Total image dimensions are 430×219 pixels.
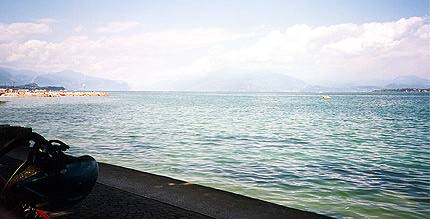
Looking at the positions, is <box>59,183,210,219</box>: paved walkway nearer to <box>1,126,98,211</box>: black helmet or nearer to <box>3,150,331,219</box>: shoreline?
<box>3,150,331,219</box>: shoreline

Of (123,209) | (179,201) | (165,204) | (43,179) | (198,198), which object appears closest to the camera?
(43,179)

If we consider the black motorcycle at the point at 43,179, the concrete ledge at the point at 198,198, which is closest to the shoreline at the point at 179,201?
the concrete ledge at the point at 198,198

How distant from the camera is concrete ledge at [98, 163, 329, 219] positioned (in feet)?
18.7

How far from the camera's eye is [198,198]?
6.45 meters

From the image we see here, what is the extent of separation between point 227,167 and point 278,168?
214 centimetres

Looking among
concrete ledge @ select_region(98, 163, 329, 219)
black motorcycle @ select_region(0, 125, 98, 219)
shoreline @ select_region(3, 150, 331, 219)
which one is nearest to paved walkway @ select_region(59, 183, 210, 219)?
shoreline @ select_region(3, 150, 331, 219)

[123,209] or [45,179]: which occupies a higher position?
[45,179]

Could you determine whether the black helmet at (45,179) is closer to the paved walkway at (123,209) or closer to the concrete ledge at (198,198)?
the paved walkway at (123,209)

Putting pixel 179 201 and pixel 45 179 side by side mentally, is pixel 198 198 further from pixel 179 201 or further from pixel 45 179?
pixel 45 179

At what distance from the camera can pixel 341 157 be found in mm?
18422

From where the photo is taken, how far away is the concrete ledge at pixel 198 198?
224 inches

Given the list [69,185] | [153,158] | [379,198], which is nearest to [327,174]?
[379,198]

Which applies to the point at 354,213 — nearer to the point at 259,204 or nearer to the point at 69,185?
the point at 259,204

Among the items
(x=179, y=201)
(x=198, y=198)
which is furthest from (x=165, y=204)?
(x=198, y=198)
